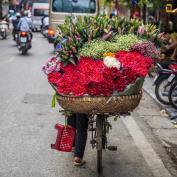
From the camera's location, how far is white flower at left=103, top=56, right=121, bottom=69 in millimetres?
5445

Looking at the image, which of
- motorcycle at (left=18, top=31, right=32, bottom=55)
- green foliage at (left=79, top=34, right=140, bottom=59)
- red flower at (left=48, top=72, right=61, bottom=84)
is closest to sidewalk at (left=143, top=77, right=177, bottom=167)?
green foliage at (left=79, top=34, right=140, bottom=59)

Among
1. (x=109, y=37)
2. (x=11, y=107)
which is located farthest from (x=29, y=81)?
(x=109, y=37)

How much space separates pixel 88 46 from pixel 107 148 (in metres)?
1.53

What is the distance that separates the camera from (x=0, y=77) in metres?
14.7

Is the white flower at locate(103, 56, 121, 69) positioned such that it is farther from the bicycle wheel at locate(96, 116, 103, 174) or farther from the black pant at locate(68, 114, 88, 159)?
the black pant at locate(68, 114, 88, 159)

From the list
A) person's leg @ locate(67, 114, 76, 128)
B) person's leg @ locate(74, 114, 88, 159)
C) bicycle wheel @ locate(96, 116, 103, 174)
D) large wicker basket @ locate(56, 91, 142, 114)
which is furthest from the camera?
person's leg @ locate(67, 114, 76, 128)

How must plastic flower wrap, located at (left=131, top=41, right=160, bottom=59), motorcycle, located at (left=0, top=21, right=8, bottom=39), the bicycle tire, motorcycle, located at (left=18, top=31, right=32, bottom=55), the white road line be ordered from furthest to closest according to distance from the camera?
motorcycle, located at (left=0, top=21, right=8, bottom=39)
motorcycle, located at (left=18, top=31, right=32, bottom=55)
the bicycle tire
the white road line
plastic flower wrap, located at (left=131, top=41, right=160, bottom=59)

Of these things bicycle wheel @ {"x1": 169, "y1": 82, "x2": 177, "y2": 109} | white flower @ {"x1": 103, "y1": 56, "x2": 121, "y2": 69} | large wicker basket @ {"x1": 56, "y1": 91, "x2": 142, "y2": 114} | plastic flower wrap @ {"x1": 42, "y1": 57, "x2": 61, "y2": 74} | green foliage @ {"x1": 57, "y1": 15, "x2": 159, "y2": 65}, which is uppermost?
green foliage @ {"x1": 57, "y1": 15, "x2": 159, "y2": 65}

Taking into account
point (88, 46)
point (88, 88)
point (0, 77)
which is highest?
point (88, 46)

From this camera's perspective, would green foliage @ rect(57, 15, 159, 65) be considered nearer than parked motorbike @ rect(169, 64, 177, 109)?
Yes

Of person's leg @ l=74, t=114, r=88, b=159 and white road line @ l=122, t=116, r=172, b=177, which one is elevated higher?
person's leg @ l=74, t=114, r=88, b=159

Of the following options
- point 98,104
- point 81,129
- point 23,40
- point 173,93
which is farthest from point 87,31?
point 23,40

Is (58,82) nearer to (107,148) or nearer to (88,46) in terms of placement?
(88,46)

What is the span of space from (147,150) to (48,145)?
4.39 ft
